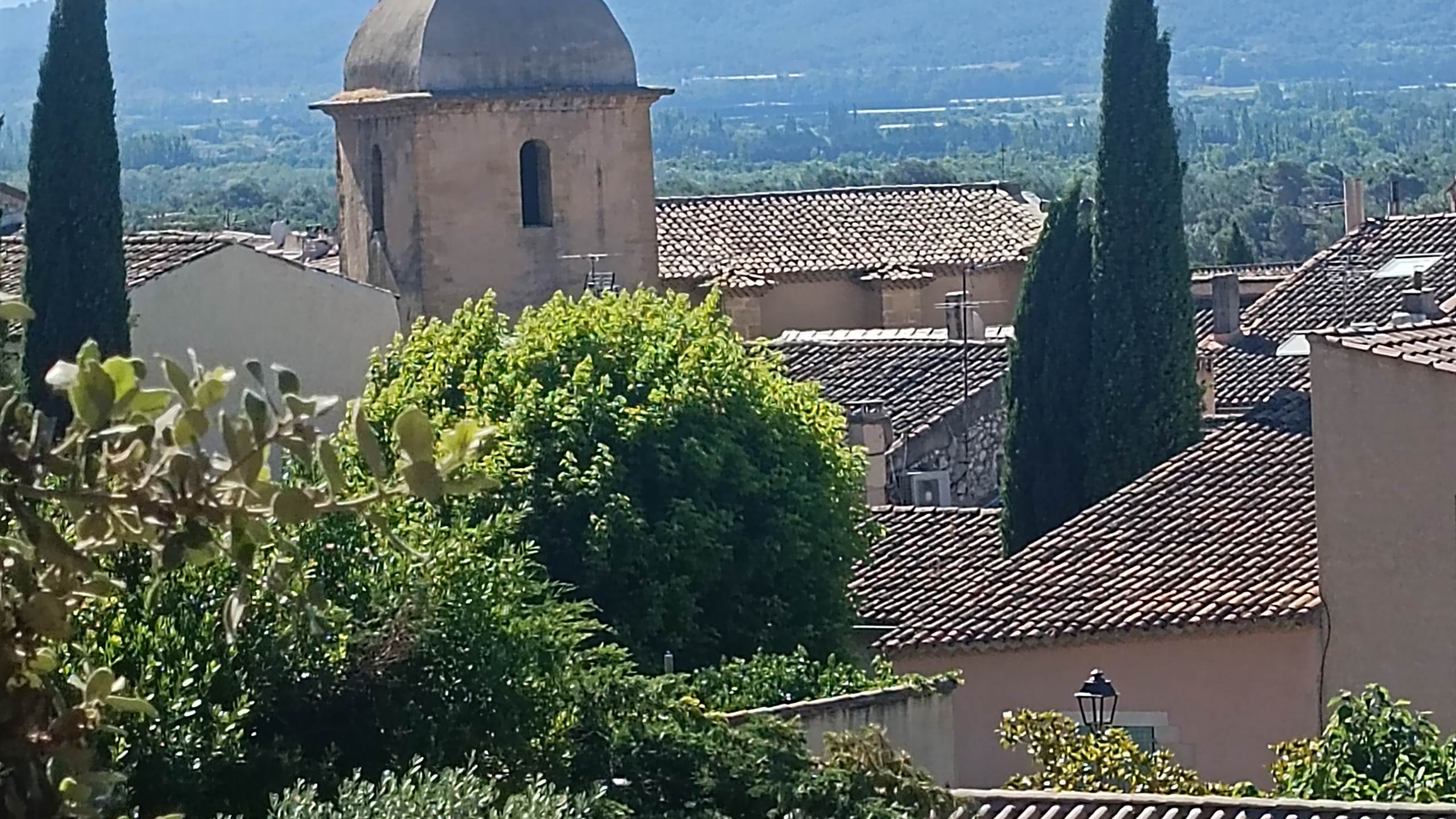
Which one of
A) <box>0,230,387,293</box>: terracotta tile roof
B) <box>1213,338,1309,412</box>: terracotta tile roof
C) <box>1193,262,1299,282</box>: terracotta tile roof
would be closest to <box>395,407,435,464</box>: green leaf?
<box>0,230,387,293</box>: terracotta tile roof

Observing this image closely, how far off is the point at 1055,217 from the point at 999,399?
2955 mm

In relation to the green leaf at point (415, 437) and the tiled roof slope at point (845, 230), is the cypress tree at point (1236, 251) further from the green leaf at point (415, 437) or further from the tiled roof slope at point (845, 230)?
the green leaf at point (415, 437)

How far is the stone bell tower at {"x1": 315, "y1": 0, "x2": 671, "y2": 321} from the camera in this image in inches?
1463

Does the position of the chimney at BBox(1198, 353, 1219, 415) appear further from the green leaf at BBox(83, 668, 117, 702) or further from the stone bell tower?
the green leaf at BBox(83, 668, 117, 702)

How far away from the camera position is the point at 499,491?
17359mm

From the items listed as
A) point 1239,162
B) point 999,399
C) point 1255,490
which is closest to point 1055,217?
point 999,399

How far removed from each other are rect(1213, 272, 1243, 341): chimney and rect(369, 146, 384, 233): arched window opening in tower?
10894 mm

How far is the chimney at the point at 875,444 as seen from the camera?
28078mm

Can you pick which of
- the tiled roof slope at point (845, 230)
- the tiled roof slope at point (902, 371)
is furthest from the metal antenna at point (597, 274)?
the tiled roof slope at point (845, 230)

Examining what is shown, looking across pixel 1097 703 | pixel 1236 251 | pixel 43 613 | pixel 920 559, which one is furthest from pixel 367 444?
pixel 1236 251

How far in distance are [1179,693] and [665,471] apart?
3.68 metres

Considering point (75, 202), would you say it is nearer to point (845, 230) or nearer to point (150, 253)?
point (150, 253)

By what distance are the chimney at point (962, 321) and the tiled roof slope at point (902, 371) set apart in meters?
1.42

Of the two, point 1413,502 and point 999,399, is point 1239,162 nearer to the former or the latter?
point 999,399
